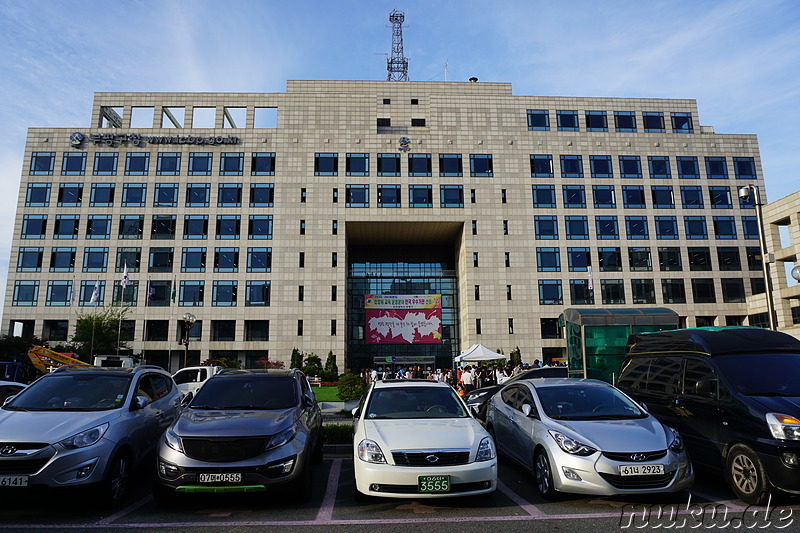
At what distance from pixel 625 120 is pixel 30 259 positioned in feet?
191

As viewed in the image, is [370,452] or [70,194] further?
[70,194]

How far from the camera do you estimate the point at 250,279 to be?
46406mm

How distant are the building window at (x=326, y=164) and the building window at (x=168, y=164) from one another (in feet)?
43.0

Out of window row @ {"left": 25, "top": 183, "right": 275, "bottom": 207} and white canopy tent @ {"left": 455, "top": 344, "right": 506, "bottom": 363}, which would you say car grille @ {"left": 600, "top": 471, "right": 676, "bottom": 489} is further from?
window row @ {"left": 25, "top": 183, "right": 275, "bottom": 207}

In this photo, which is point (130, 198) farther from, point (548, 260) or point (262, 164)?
point (548, 260)

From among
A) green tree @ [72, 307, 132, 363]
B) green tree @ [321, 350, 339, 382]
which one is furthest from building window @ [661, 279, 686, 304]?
green tree @ [72, 307, 132, 363]

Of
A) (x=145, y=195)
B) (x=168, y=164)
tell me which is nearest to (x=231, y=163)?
(x=168, y=164)

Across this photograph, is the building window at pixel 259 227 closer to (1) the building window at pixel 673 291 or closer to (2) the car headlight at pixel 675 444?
(1) the building window at pixel 673 291

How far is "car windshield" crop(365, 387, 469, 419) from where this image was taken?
7.50 meters

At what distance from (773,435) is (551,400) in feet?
9.30

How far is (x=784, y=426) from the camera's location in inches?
247

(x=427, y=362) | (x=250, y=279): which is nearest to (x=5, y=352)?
(x=250, y=279)

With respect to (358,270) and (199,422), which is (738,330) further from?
(358,270)

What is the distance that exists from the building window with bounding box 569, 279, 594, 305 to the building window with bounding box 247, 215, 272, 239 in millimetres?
28800
